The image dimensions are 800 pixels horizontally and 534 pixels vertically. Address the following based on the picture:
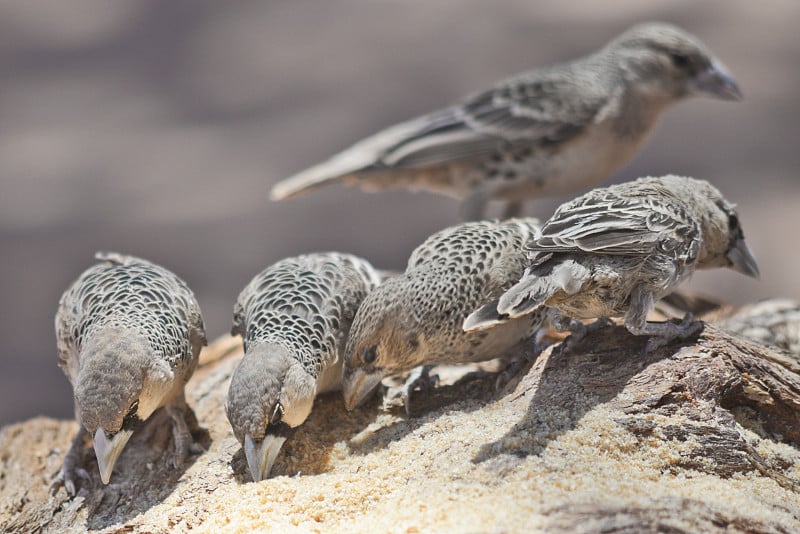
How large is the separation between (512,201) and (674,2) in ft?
18.3

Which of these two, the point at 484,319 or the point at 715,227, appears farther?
the point at 715,227

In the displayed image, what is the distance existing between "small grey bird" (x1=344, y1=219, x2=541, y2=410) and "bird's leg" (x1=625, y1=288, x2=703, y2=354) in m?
0.56

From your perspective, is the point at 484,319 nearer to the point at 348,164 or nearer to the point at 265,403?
the point at 265,403

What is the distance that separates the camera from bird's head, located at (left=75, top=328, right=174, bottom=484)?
3.87 metres

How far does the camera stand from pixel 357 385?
14.3 ft

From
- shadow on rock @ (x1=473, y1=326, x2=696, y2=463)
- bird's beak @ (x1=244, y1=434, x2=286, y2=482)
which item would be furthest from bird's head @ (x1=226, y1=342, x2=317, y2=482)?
shadow on rock @ (x1=473, y1=326, x2=696, y2=463)

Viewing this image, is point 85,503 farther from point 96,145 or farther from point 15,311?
point 96,145

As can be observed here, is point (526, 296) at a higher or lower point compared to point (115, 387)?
higher

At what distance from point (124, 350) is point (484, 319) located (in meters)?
1.66

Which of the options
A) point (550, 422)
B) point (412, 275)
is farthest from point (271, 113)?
point (550, 422)

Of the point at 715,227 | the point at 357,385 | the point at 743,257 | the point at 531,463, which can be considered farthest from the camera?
the point at 743,257

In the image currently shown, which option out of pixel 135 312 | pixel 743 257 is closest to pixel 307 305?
pixel 135 312

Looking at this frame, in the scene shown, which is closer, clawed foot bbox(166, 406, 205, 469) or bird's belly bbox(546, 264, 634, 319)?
bird's belly bbox(546, 264, 634, 319)

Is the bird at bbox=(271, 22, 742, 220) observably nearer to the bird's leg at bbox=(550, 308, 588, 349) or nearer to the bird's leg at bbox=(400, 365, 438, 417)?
the bird's leg at bbox=(400, 365, 438, 417)
